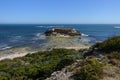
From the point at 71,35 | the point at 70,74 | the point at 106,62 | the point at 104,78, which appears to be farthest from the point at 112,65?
Result: the point at 71,35

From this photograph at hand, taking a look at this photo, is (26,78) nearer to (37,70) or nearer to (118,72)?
(37,70)

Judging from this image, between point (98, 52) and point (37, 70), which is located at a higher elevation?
point (98, 52)

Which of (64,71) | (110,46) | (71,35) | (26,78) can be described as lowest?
(71,35)

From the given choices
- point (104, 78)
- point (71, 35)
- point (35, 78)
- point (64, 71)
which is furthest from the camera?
point (71, 35)

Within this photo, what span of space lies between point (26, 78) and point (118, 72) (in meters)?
4.98

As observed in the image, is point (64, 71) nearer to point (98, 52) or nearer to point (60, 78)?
point (60, 78)

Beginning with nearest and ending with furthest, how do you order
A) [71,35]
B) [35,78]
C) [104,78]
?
1. [104,78]
2. [35,78]
3. [71,35]

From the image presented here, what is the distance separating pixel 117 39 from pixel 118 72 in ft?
9.62

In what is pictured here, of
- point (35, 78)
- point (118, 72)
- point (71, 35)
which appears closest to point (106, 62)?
point (118, 72)

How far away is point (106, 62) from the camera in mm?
10828

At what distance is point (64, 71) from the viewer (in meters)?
10.5

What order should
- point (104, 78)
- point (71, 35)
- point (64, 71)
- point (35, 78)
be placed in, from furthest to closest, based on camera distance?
point (71, 35)
point (35, 78)
point (64, 71)
point (104, 78)

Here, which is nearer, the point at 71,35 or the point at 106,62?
the point at 106,62

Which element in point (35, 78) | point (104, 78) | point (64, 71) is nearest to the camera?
point (104, 78)
